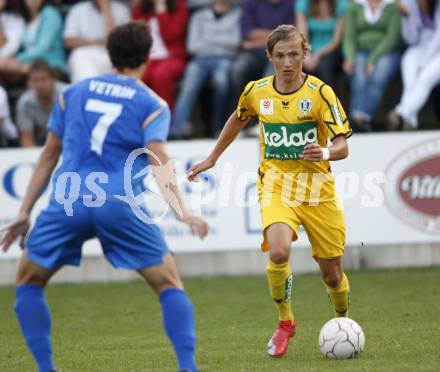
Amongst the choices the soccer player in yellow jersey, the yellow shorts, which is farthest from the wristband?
the yellow shorts

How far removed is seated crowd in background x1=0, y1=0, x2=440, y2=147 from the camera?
12.9 metres

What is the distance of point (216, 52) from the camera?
13391mm

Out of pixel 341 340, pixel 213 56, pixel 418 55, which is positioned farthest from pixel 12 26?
pixel 341 340

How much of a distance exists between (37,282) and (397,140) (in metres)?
6.95

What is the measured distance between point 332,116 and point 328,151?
0.44 meters

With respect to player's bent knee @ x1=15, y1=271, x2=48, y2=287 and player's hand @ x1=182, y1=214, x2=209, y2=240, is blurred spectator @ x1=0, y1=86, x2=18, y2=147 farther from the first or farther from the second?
player's hand @ x1=182, y1=214, x2=209, y2=240

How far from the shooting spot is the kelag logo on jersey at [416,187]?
12.1 meters

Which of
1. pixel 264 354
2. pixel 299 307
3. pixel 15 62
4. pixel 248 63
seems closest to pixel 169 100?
pixel 248 63

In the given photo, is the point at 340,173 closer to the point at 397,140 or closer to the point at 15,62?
the point at 397,140

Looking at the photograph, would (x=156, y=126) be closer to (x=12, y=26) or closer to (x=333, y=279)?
(x=333, y=279)

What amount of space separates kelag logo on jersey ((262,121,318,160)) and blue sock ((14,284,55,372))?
7.56 ft

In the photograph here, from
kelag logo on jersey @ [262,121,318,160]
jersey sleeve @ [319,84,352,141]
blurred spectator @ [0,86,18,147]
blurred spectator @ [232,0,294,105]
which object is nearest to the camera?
jersey sleeve @ [319,84,352,141]

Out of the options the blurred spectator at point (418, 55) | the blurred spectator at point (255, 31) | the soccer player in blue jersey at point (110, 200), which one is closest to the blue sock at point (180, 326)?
the soccer player in blue jersey at point (110, 200)

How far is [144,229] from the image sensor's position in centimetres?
581
